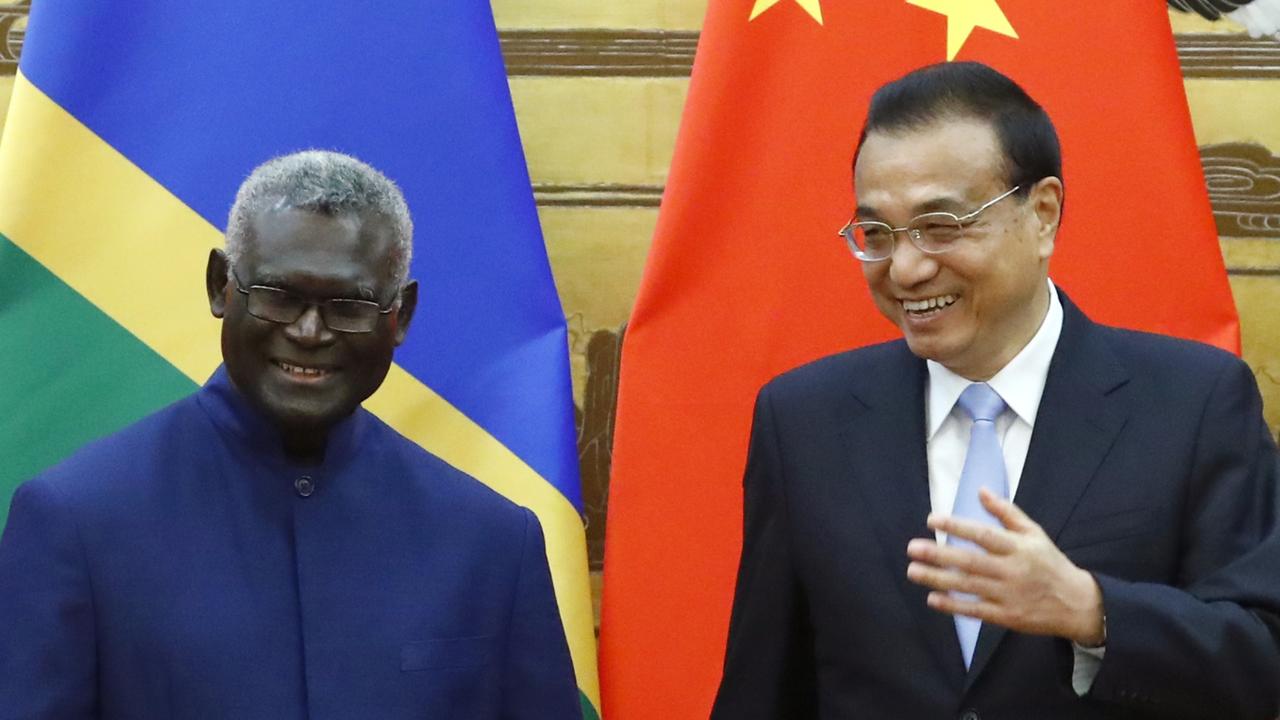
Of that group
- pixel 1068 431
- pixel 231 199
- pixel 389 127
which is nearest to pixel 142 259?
pixel 231 199

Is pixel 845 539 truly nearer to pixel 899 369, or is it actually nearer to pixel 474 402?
pixel 899 369

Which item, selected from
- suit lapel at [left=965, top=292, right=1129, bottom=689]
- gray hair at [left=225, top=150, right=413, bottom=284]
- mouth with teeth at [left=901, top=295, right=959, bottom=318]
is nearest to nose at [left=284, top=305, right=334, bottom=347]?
gray hair at [left=225, top=150, right=413, bottom=284]

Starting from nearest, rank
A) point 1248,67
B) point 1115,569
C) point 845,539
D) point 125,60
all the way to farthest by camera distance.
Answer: point 1115,569 → point 845,539 → point 125,60 → point 1248,67

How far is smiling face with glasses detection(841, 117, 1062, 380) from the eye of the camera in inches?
78.0

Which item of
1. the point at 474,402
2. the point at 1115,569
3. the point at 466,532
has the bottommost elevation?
the point at 1115,569

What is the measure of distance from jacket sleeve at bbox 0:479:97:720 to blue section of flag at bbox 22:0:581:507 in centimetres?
105

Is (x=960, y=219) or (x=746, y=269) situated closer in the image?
(x=960, y=219)

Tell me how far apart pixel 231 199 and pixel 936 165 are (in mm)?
1376

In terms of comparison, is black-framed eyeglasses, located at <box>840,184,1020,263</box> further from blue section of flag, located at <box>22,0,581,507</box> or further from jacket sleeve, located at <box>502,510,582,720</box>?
blue section of flag, located at <box>22,0,581,507</box>

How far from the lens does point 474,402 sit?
286 cm

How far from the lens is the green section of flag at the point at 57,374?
2.69 metres

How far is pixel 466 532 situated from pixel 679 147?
43.9 inches

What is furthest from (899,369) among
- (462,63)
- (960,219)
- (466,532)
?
(462,63)

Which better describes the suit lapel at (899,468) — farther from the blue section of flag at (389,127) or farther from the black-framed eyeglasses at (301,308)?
the blue section of flag at (389,127)
